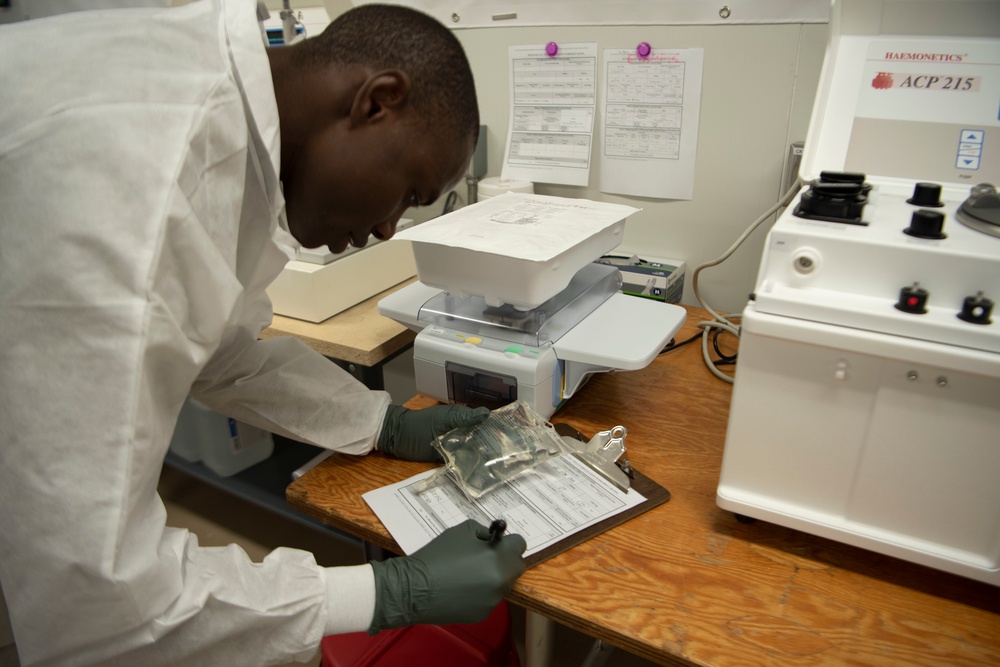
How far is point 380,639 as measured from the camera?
42.1 inches

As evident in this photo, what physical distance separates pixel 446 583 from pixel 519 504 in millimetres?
146

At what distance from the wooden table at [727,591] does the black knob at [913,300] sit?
30 centimetres

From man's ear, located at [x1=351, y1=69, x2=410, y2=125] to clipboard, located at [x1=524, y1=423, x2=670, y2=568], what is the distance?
501mm

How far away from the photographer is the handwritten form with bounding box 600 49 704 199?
4.11ft

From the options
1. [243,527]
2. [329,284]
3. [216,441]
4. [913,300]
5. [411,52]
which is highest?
[411,52]

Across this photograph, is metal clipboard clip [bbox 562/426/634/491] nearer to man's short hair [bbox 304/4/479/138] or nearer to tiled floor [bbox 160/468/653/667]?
man's short hair [bbox 304/4/479/138]

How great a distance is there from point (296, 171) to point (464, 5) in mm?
950

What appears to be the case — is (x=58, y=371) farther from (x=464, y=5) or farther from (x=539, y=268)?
(x=464, y=5)

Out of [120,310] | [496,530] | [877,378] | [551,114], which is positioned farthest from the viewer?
[551,114]

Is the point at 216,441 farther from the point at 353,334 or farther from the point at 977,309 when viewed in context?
the point at 977,309

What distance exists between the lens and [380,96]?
2.04 feet

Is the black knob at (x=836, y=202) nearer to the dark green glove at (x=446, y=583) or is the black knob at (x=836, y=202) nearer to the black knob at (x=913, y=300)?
the black knob at (x=913, y=300)

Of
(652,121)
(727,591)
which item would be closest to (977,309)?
(727,591)

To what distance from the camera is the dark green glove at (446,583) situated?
667 mm
